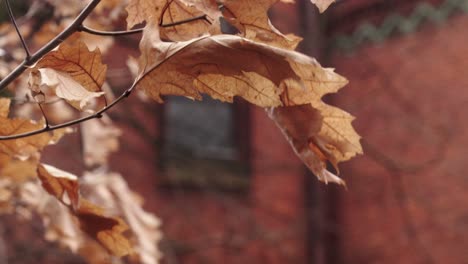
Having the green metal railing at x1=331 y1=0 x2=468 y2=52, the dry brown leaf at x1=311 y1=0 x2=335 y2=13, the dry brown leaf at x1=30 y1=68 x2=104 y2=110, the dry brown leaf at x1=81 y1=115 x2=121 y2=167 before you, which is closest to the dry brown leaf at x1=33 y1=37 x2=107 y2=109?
the dry brown leaf at x1=30 y1=68 x2=104 y2=110

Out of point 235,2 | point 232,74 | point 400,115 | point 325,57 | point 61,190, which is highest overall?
point 325,57

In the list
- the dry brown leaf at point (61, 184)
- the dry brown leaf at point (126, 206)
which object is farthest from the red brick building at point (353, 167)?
the dry brown leaf at point (61, 184)

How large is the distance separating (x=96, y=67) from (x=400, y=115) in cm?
641

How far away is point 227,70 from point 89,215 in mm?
516

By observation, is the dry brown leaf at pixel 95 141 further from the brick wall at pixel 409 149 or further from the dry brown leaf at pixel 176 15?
the brick wall at pixel 409 149

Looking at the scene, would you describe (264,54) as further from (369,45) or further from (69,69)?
(369,45)

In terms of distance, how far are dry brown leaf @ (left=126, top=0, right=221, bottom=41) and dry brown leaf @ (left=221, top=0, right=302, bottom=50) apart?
0.03 metres

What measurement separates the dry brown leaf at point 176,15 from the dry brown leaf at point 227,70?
0.05 m

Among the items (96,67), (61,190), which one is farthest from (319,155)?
(61,190)

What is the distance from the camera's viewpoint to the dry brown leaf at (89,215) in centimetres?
146

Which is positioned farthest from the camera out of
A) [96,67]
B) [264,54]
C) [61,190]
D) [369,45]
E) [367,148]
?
[369,45]

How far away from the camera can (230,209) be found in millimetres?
7188

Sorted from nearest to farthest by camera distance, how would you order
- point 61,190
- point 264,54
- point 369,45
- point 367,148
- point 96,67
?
point 264,54
point 96,67
point 61,190
point 367,148
point 369,45

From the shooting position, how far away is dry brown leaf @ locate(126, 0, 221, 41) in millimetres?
1109
